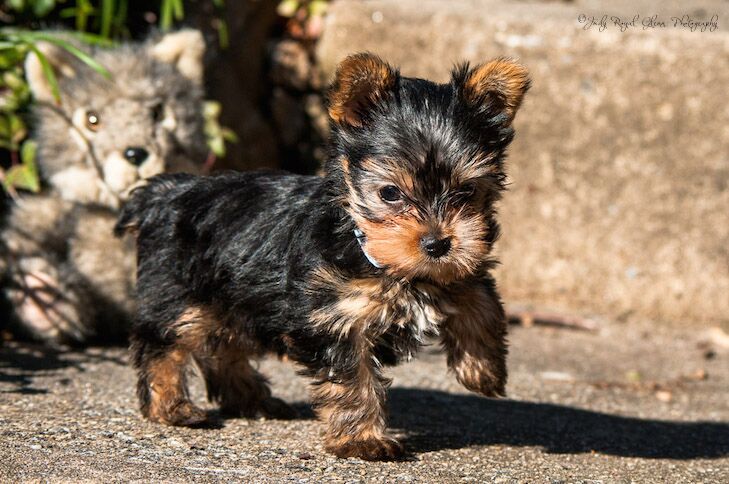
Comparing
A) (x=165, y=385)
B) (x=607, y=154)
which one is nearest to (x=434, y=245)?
(x=165, y=385)

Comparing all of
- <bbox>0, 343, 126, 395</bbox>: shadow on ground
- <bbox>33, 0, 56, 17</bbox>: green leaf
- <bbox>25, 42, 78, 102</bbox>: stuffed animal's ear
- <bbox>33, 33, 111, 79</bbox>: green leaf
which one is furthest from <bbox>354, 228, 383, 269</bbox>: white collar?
<bbox>33, 0, 56, 17</bbox>: green leaf

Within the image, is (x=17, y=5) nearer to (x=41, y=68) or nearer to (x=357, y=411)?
(x=41, y=68)

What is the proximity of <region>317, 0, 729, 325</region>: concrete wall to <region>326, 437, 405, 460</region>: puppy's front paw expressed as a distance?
4.50m

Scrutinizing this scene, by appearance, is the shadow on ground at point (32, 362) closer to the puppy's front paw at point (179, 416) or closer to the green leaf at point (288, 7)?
the puppy's front paw at point (179, 416)

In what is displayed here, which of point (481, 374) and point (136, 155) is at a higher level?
point (136, 155)

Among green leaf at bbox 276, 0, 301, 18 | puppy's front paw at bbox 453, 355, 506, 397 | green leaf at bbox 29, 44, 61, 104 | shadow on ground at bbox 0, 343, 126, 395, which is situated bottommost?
shadow on ground at bbox 0, 343, 126, 395

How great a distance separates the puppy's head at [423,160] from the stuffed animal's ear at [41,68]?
9.96 feet

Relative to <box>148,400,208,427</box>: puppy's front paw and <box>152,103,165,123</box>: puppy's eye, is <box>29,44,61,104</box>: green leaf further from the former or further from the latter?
<box>148,400,208,427</box>: puppy's front paw

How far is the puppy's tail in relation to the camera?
207 inches

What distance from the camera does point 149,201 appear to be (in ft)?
17.5

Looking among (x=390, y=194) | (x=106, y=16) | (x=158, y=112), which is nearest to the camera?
(x=390, y=194)

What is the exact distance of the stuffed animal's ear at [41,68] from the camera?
6750mm

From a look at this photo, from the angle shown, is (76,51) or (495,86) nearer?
(495,86)

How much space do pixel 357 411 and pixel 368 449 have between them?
0.17 meters
